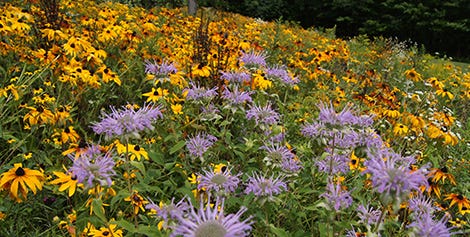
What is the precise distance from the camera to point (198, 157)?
2227 millimetres

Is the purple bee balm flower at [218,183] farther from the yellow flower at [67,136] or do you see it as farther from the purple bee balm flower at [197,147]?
the yellow flower at [67,136]

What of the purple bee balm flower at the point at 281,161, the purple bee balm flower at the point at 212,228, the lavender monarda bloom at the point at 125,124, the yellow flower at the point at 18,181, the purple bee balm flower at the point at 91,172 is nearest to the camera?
the purple bee balm flower at the point at 212,228

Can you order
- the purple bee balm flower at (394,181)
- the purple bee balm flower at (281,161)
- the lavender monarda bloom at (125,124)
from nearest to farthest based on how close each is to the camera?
the purple bee balm flower at (394,181) → the lavender monarda bloom at (125,124) → the purple bee balm flower at (281,161)

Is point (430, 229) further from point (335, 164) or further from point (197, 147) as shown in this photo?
point (197, 147)

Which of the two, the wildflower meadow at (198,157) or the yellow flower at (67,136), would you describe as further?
the yellow flower at (67,136)

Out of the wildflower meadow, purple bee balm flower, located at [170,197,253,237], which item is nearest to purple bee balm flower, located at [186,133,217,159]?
the wildflower meadow

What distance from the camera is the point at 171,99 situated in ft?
8.79

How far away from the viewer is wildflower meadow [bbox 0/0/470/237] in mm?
1434

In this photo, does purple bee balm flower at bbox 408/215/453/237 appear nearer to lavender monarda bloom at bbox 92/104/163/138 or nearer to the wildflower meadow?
the wildflower meadow

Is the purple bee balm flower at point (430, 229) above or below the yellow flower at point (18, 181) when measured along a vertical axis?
above

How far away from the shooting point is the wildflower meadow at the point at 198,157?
1434mm

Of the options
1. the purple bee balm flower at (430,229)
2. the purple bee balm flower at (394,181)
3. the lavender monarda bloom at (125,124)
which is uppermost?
the purple bee balm flower at (394,181)

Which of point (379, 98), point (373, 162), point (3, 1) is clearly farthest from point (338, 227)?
point (3, 1)

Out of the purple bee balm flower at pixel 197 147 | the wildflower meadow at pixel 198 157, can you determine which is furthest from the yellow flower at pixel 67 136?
the purple bee balm flower at pixel 197 147
